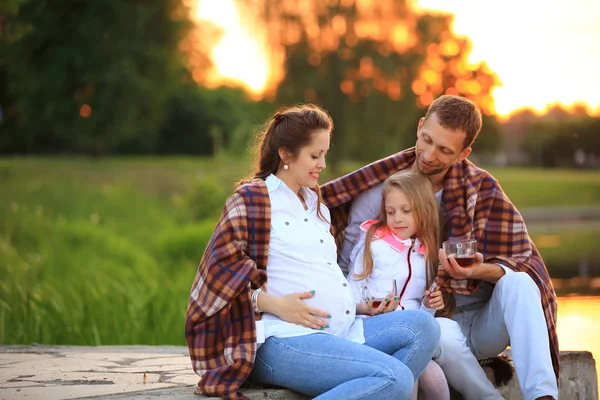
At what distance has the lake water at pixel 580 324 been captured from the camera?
236 inches

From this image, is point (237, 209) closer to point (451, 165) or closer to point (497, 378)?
point (451, 165)

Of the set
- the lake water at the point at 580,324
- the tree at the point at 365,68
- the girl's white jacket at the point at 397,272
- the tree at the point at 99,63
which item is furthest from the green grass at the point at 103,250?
the tree at the point at 365,68

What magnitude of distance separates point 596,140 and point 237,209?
24721mm

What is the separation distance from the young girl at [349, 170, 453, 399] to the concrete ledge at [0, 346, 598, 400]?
1.73ft

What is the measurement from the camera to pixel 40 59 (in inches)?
513

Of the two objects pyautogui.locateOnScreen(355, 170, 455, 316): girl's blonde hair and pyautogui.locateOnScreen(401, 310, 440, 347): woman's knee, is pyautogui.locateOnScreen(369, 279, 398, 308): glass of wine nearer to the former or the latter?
pyautogui.locateOnScreen(355, 170, 455, 316): girl's blonde hair

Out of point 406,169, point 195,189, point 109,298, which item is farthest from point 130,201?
point 406,169

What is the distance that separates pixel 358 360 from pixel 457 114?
1.21 metres

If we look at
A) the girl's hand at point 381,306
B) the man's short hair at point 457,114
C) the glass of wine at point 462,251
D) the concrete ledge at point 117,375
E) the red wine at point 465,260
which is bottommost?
the concrete ledge at point 117,375

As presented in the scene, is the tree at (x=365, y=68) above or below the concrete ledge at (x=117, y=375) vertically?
above

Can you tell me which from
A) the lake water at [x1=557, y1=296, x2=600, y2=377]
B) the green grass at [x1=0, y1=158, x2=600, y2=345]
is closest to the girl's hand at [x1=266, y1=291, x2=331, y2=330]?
the green grass at [x1=0, y1=158, x2=600, y2=345]

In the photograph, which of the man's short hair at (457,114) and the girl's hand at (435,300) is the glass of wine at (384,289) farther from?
the man's short hair at (457,114)

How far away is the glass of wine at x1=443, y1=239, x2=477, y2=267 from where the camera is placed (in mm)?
3236

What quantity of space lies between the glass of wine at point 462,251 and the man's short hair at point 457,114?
0.53 meters
